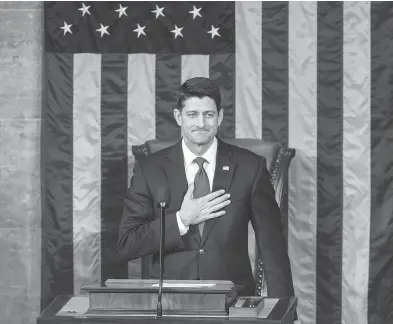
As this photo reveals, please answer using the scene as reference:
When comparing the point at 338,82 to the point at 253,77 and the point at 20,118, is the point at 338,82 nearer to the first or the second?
the point at 253,77

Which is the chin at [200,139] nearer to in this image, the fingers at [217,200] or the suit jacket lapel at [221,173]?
the suit jacket lapel at [221,173]

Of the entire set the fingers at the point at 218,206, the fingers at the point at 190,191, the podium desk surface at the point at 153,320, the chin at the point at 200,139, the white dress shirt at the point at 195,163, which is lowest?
the podium desk surface at the point at 153,320

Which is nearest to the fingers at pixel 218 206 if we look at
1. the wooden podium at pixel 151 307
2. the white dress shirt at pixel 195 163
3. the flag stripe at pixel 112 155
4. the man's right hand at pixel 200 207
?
the man's right hand at pixel 200 207

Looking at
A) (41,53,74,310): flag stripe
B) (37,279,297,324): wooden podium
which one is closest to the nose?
(37,279,297,324): wooden podium

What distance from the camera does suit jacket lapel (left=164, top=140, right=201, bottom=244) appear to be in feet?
15.2

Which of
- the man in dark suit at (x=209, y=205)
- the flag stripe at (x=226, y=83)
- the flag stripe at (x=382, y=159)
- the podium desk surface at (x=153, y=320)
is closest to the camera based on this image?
the podium desk surface at (x=153, y=320)

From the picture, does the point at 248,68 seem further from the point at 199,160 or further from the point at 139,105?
the point at 199,160

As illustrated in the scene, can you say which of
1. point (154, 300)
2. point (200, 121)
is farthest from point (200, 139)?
point (154, 300)

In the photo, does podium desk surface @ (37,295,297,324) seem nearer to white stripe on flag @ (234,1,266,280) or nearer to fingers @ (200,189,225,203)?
fingers @ (200,189,225,203)

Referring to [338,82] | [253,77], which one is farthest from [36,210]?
[338,82]

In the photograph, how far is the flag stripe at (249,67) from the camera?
19.5 feet

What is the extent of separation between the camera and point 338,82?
5.88m

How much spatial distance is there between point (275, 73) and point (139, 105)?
84cm

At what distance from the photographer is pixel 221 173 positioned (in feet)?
15.3
